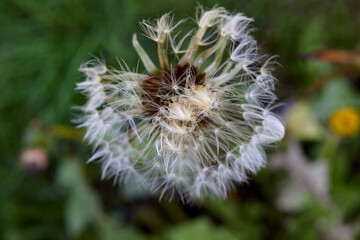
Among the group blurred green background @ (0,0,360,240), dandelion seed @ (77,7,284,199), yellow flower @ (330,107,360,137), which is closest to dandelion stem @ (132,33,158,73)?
dandelion seed @ (77,7,284,199)

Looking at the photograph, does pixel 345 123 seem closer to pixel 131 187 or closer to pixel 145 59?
pixel 131 187

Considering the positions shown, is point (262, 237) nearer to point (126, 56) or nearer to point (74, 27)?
point (126, 56)

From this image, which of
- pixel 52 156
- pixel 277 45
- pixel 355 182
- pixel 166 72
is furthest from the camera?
pixel 52 156

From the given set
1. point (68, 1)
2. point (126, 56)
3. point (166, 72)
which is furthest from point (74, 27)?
point (166, 72)

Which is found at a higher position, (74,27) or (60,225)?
(74,27)

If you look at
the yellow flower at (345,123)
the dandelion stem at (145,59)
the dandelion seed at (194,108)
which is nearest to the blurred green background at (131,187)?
the yellow flower at (345,123)

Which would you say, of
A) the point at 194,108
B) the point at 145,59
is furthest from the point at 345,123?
the point at 145,59
